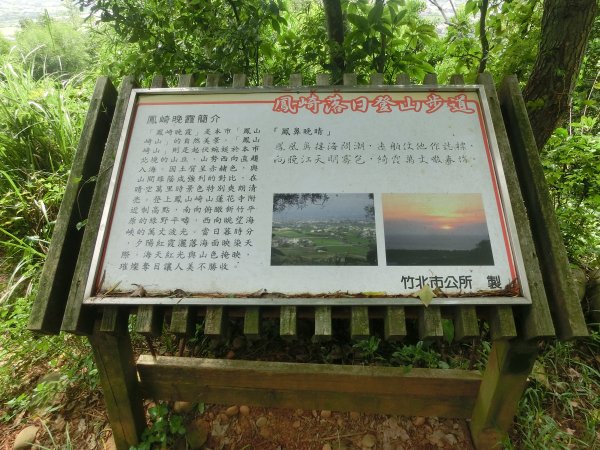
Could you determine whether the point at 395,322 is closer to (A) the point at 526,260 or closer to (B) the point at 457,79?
(A) the point at 526,260

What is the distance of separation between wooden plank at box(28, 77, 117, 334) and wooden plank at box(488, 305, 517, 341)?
176 centimetres

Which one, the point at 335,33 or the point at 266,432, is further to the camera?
the point at 335,33

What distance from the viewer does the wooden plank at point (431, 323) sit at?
1.31m

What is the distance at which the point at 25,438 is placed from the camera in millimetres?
2021

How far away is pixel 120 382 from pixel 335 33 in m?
2.61

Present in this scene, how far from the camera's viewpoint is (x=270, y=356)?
8.09ft

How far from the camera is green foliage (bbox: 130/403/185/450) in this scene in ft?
6.12

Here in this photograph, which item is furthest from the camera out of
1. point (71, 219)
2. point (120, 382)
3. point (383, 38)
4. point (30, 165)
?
point (30, 165)

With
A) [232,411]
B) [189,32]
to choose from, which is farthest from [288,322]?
[189,32]

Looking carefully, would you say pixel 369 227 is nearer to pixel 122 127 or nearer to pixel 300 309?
pixel 300 309

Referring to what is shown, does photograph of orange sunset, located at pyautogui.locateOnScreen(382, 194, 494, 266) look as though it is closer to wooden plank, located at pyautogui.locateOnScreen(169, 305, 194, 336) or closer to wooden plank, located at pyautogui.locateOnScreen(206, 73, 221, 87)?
wooden plank, located at pyautogui.locateOnScreen(169, 305, 194, 336)

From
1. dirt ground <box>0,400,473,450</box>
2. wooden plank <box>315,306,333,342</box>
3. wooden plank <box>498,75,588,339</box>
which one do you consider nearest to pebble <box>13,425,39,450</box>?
dirt ground <box>0,400,473,450</box>

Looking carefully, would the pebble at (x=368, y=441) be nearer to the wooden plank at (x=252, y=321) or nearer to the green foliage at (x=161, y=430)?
the green foliage at (x=161, y=430)

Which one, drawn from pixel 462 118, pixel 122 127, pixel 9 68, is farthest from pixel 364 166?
pixel 9 68
